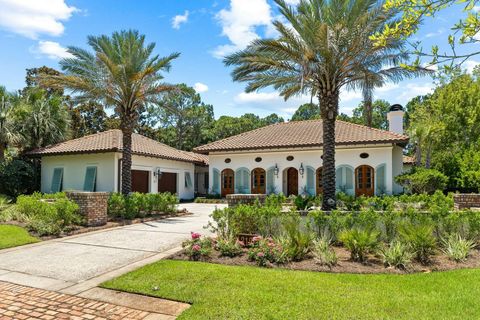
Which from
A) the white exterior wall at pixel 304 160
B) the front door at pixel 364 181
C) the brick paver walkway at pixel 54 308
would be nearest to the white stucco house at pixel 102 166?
the white exterior wall at pixel 304 160

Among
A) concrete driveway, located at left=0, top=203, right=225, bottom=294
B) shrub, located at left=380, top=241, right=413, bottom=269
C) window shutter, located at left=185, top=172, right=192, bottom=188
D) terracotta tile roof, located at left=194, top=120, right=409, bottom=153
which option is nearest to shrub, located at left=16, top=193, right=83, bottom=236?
→ concrete driveway, located at left=0, top=203, right=225, bottom=294

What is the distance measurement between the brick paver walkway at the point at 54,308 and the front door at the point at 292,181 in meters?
20.6

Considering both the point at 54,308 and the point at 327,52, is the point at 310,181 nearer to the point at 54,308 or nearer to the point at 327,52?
the point at 327,52

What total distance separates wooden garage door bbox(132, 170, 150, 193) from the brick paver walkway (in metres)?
18.5

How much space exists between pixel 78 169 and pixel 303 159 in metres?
15.6

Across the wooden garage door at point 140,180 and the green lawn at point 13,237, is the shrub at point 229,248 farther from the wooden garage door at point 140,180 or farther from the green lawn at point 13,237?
the wooden garage door at point 140,180

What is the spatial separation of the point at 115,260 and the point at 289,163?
712 inches

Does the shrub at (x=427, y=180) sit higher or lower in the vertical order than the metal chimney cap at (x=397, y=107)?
lower

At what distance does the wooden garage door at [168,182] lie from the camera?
1039 inches

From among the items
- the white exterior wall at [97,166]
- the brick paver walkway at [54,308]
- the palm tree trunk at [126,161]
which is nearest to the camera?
the brick paver walkway at [54,308]

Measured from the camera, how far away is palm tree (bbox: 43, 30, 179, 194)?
16016 mm

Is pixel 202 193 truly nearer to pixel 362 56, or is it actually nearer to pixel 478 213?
pixel 362 56

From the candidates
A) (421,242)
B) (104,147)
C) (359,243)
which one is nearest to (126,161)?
(104,147)

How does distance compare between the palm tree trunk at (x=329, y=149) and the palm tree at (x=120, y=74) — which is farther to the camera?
the palm tree at (x=120, y=74)
